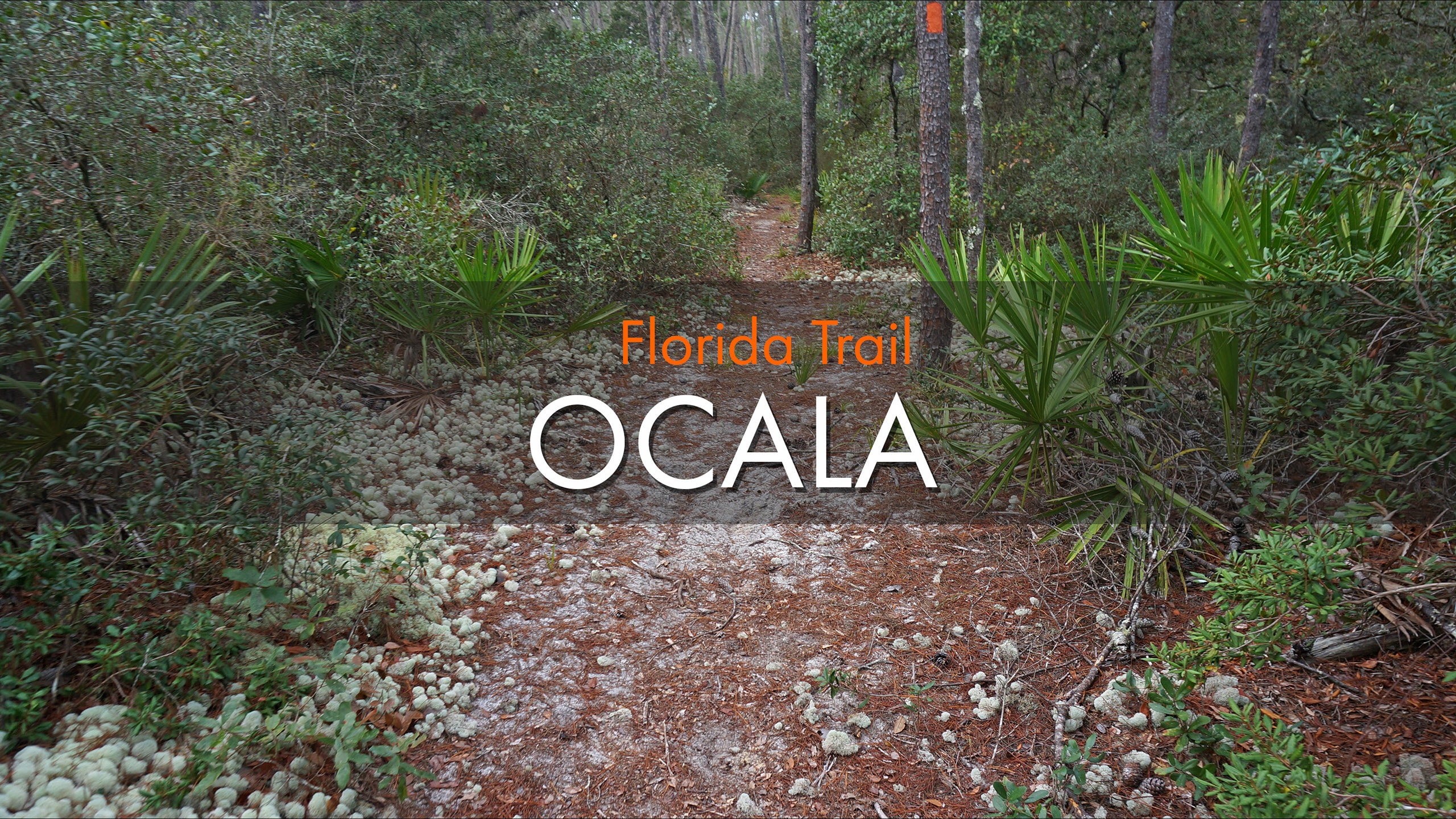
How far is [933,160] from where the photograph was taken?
609cm

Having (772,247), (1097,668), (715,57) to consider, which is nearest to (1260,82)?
(772,247)

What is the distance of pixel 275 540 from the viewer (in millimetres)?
3002

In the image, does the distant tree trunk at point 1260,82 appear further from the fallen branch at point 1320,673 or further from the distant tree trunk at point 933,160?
the fallen branch at point 1320,673

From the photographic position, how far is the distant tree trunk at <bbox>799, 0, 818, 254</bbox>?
38.5ft

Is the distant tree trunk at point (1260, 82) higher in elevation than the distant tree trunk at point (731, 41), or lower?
lower

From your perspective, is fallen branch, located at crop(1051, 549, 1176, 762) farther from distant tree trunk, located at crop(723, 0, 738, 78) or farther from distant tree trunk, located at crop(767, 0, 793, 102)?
distant tree trunk, located at crop(723, 0, 738, 78)

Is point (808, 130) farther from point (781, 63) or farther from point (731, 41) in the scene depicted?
point (731, 41)

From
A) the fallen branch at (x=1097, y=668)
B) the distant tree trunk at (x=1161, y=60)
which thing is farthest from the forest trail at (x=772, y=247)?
the fallen branch at (x=1097, y=668)

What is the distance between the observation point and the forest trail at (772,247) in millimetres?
11133

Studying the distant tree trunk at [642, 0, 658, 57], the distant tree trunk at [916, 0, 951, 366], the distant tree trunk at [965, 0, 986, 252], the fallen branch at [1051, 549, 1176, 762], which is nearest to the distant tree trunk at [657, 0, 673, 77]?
the distant tree trunk at [642, 0, 658, 57]

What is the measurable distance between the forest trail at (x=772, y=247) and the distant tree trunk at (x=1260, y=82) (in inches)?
210

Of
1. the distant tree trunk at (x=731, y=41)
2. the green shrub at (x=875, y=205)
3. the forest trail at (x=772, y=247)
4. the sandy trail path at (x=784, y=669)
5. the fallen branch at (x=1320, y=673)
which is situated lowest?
the sandy trail path at (x=784, y=669)

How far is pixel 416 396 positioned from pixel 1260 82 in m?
10.7

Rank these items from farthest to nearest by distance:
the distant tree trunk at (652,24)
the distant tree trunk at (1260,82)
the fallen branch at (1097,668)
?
the distant tree trunk at (652,24) < the distant tree trunk at (1260,82) < the fallen branch at (1097,668)
